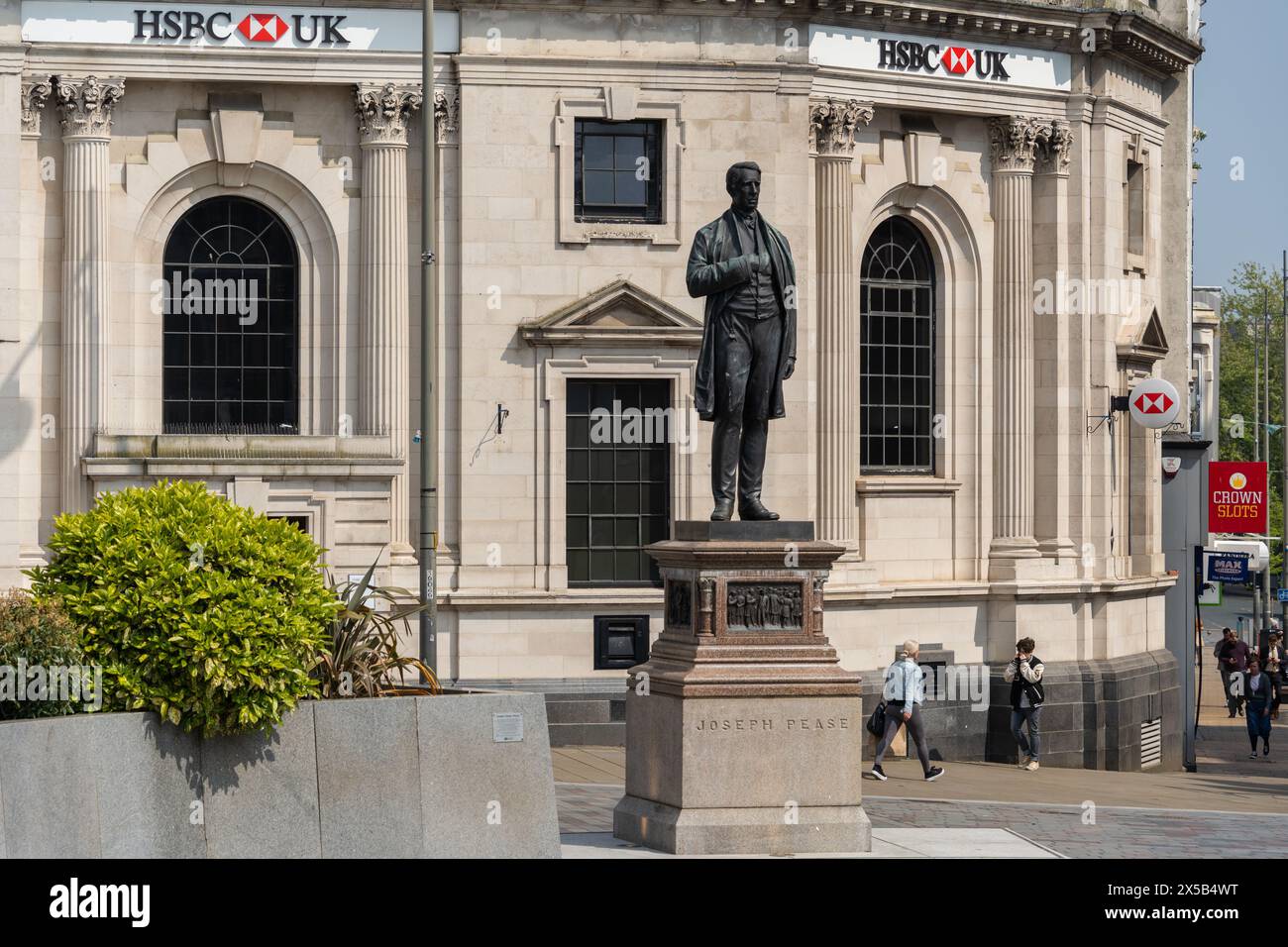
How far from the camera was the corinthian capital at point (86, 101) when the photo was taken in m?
27.7

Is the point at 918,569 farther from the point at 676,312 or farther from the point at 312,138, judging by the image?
the point at 312,138

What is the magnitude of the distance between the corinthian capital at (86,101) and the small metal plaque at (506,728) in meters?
17.1

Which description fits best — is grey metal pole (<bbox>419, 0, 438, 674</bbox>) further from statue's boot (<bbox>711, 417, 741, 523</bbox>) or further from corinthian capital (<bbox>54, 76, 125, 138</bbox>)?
statue's boot (<bbox>711, 417, 741, 523</bbox>)

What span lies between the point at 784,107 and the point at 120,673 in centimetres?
1905

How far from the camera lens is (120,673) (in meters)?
12.2

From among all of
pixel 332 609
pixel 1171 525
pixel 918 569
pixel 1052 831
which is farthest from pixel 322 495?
pixel 1171 525

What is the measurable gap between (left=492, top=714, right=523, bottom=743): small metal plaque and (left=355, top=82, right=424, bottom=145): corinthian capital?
650 inches

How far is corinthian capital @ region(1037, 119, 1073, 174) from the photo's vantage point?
3228 centimetres

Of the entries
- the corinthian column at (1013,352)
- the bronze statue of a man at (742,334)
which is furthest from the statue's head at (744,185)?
the corinthian column at (1013,352)

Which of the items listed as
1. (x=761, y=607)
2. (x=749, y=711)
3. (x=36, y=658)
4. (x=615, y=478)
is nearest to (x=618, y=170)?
(x=615, y=478)

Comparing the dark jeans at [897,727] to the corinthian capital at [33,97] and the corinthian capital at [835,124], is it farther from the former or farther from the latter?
the corinthian capital at [33,97]

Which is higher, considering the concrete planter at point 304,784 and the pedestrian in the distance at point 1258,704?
the concrete planter at point 304,784

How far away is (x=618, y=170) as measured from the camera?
95.6 ft

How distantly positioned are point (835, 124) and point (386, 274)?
714cm
